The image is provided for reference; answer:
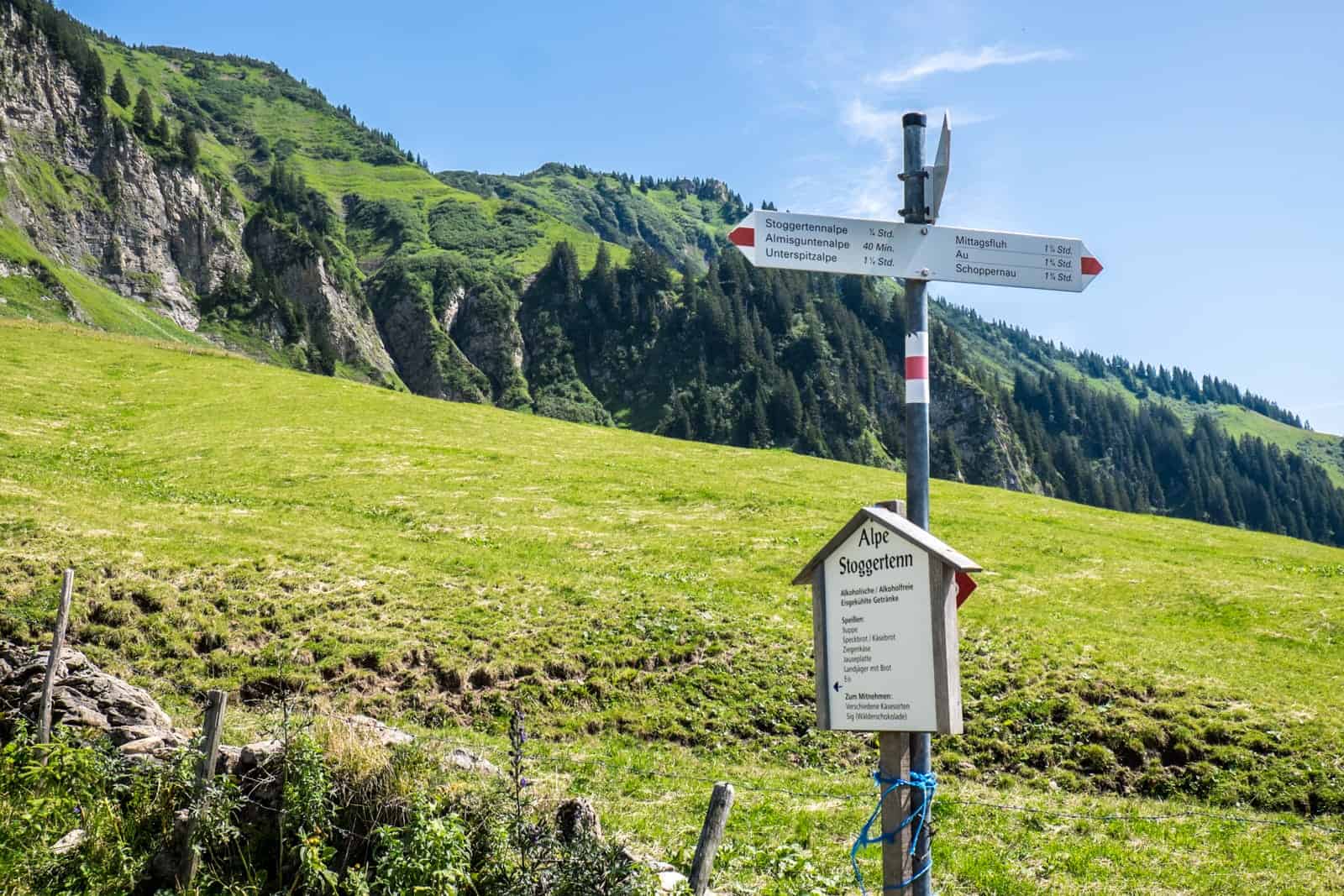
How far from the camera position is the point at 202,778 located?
977cm

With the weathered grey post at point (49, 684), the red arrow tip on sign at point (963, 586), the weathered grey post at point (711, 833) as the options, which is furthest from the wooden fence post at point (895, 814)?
the weathered grey post at point (49, 684)

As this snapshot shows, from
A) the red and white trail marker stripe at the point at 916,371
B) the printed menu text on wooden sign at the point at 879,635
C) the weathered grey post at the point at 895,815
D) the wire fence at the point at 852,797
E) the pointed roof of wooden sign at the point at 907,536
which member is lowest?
the wire fence at the point at 852,797

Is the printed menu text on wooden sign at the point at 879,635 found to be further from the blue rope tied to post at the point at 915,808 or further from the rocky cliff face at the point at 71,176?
the rocky cliff face at the point at 71,176

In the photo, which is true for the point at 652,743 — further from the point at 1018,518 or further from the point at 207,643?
the point at 1018,518

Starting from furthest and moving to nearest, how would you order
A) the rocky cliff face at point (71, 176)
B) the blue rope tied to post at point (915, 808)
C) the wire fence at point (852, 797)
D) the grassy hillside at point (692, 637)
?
the rocky cliff face at point (71, 176)
the wire fence at point (852, 797)
the grassy hillside at point (692, 637)
the blue rope tied to post at point (915, 808)

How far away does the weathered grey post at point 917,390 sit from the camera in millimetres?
6883

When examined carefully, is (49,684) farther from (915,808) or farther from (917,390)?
(917,390)

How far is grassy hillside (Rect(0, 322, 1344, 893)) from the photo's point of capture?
13.4 m

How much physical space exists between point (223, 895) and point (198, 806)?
944mm

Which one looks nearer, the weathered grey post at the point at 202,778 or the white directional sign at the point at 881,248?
the white directional sign at the point at 881,248

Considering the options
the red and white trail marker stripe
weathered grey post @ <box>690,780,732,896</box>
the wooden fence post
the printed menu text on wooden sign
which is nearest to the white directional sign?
the red and white trail marker stripe

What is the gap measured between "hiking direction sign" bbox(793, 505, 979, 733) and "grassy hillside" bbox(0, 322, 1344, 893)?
15.0ft

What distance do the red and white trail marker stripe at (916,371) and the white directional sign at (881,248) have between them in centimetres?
57

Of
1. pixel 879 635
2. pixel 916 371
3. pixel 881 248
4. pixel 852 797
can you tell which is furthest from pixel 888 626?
pixel 852 797
